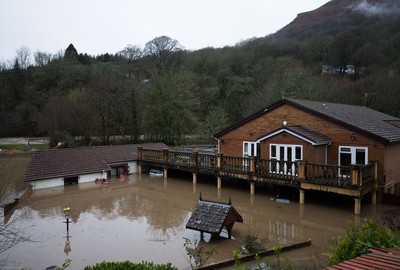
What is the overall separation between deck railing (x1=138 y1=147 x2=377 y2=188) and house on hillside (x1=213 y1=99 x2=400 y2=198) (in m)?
0.24

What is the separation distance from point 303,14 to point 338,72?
6575 centimetres

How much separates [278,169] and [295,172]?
1018 mm

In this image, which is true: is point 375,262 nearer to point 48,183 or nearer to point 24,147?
Result: point 48,183

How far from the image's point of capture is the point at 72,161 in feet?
80.9

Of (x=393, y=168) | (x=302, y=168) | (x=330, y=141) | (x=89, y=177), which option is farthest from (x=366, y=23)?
(x=89, y=177)

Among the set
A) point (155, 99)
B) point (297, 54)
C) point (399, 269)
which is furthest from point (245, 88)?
point (399, 269)

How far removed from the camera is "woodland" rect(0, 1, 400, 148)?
39500 millimetres

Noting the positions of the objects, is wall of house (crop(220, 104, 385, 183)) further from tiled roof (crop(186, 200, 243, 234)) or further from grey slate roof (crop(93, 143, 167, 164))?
tiled roof (crop(186, 200, 243, 234))

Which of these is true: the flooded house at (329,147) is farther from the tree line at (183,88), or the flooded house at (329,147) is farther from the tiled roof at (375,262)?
the tree line at (183,88)

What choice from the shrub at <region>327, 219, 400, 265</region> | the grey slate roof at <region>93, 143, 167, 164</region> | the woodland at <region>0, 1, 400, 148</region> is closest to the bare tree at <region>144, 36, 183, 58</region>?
the woodland at <region>0, 1, 400, 148</region>

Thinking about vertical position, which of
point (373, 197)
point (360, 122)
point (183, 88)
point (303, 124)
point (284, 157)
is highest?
point (183, 88)

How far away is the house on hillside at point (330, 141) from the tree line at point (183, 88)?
16.8 meters

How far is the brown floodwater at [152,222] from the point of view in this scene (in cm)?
1127

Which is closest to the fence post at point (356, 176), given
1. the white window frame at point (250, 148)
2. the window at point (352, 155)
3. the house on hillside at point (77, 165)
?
the window at point (352, 155)
